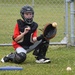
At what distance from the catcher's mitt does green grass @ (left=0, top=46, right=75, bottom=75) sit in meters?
0.51

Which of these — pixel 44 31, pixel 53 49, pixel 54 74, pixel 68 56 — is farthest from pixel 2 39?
pixel 54 74

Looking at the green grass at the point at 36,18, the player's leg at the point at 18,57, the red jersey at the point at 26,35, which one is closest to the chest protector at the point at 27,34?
the red jersey at the point at 26,35

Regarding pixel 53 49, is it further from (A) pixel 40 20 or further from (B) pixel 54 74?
(A) pixel 40 20

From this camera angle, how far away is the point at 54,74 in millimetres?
6082

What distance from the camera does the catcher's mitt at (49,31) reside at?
6.96m

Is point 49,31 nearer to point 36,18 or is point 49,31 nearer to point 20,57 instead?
point 20,57

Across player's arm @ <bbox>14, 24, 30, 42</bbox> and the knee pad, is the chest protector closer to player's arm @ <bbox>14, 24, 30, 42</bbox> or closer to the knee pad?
player's arm @ <bbox>14, 24, 30, 42</bbox>

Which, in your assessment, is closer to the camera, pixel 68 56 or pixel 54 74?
pixel 54 74

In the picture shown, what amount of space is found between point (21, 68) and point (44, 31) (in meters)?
0.95

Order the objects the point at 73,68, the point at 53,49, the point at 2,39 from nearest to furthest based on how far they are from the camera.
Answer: the point at 73,68
the point at 53,49
the point at 2,39

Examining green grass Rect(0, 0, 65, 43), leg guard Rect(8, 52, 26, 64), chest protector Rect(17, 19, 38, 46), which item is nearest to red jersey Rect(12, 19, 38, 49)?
chest protector Rect(17, 19, 38, 46)

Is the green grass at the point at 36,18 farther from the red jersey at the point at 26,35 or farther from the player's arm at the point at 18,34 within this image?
the player's arm at the point at 18,34

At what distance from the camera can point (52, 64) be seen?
A: 23.0 feet

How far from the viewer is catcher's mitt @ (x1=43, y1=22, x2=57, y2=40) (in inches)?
274
